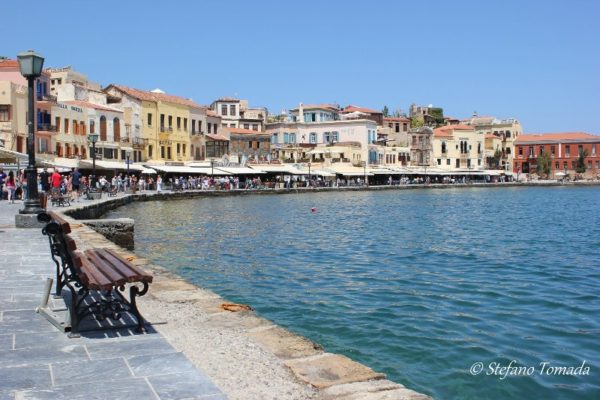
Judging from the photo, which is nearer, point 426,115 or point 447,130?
point 447,130

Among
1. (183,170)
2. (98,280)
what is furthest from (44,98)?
(98,280)

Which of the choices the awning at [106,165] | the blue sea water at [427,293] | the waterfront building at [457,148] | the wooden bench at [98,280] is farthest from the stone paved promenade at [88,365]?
the waterfront building at [457,148]

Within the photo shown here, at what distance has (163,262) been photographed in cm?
1568

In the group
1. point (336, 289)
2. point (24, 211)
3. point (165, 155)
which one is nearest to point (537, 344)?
point (336, 289)

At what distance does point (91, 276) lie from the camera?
232 inches

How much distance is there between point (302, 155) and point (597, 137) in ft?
168

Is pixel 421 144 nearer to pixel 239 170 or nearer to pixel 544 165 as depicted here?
pixel 544 165

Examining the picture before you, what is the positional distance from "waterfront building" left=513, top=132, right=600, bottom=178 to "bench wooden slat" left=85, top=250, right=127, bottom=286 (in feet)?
356

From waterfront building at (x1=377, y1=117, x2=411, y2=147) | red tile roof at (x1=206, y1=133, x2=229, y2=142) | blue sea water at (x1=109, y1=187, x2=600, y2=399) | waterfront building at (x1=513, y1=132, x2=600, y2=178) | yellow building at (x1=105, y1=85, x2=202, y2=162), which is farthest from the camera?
waterfront building at (x1=513, y1=132, x2=600, y2=178)

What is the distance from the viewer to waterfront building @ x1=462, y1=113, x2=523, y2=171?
111 m

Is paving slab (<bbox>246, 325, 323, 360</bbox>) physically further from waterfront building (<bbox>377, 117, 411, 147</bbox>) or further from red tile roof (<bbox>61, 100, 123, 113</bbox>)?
waterfront building (<bbox>377, 117, 411, 147</bbox>)

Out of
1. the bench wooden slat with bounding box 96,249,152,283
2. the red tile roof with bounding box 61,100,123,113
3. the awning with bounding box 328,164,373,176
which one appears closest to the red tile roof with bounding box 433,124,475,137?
the awning with bounding box 328,164,373,176

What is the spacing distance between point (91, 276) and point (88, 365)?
1084mm

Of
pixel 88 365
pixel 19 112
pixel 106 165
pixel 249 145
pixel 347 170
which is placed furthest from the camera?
pixel 347 170
